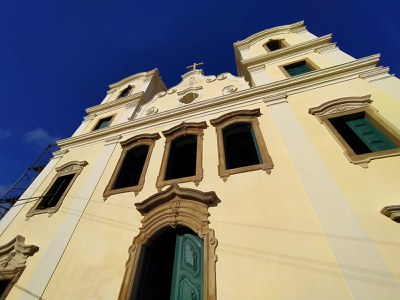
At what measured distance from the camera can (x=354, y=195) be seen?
407 centimetres

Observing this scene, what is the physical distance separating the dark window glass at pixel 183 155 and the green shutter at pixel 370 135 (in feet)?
15.3

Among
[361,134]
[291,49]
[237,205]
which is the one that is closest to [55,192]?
[237,205]

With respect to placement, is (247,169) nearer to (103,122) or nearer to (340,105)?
(340,105)

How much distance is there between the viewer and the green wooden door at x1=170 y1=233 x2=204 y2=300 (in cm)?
409

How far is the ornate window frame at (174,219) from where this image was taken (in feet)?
13.8

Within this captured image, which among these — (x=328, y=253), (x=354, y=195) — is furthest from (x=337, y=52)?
(x=328, y=253)

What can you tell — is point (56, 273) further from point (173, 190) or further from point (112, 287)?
point (173, 190)

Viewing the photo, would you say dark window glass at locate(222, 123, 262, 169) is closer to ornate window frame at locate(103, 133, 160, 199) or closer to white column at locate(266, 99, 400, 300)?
white column at locate(266, 99, 400, 300)

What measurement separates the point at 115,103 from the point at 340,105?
11.5 meters

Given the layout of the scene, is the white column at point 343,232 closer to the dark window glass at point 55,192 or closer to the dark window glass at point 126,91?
the dark window glass at point 55,192

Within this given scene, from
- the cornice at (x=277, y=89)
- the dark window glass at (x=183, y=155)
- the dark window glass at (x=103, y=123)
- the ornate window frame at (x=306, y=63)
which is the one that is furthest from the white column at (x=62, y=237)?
the ornate window frame at (x=306, y=63)

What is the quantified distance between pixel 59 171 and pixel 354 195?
9.96 m

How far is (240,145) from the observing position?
25.6ft

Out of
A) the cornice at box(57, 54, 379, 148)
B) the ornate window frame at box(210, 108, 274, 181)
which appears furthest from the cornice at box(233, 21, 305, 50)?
the ornate window frame at box(210, 108, 274, 181)
